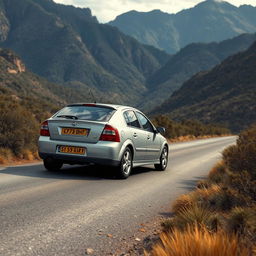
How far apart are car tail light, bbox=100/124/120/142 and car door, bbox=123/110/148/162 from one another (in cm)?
74

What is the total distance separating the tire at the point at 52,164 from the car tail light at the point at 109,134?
1428 mm

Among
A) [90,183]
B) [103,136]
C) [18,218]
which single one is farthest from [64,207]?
[103,136]

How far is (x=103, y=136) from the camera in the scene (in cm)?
918

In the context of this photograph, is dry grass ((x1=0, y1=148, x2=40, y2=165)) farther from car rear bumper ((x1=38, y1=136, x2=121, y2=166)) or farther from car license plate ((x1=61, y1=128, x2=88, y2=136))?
car license plate ((x1=61, y1=128, x2=88, y2=136))

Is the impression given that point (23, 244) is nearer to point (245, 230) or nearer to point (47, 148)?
A: point (245, 230)

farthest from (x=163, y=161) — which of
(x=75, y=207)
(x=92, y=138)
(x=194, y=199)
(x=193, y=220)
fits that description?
(x=193, y=220)

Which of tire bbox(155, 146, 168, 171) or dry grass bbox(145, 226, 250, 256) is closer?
dry grass bbox(145, 226, 250, 256)

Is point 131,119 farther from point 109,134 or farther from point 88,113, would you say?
point 109,134

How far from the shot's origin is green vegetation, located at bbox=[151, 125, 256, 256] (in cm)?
330

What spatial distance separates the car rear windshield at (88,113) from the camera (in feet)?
31.3

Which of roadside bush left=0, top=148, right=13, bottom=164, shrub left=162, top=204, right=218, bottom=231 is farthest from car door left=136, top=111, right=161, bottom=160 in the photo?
shrub left=162, top=204, right=218, bottom=231

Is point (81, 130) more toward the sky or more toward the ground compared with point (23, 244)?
more toward the sky

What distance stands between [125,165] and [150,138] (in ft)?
5.61

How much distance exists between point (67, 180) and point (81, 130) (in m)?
1.08
